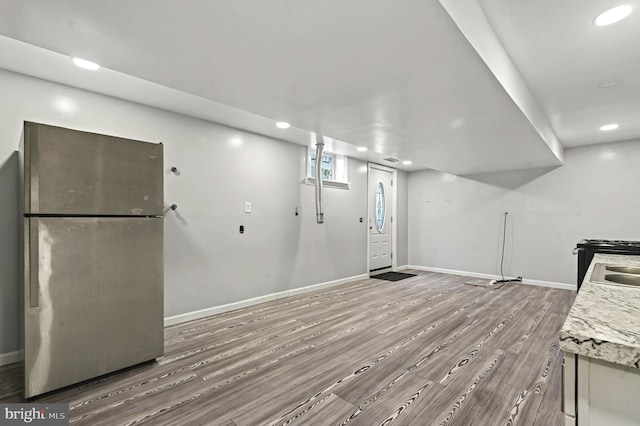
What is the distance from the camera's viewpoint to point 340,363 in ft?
8.13

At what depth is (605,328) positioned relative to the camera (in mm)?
702

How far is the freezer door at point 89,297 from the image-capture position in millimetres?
1986

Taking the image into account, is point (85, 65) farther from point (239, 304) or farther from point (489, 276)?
point (489, 276)

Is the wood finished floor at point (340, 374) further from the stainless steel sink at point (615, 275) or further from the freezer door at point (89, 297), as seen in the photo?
the stainless steel sink at point (615, 275)

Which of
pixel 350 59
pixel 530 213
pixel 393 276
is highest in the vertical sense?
pixel 350 59

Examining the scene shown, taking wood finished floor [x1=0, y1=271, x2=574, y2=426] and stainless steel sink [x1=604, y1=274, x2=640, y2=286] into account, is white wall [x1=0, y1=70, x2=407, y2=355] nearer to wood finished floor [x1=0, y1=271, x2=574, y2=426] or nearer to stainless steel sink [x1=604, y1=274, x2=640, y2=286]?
wood finished floor [x1=0, y1=271, x2=574, y2=426]

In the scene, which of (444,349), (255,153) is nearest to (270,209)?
(255,153)

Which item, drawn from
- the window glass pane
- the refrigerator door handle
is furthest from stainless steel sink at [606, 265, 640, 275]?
the window glass pane

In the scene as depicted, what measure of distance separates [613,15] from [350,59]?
63.5 inches

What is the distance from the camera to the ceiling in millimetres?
1469

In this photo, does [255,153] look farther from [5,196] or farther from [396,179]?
[396,179]

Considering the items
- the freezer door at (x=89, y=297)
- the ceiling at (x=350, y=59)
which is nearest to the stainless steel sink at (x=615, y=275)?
the ceiling at (x=350, y=59)

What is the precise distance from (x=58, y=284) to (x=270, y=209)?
262 centimetres

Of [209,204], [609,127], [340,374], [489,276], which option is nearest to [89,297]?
[209,204]
